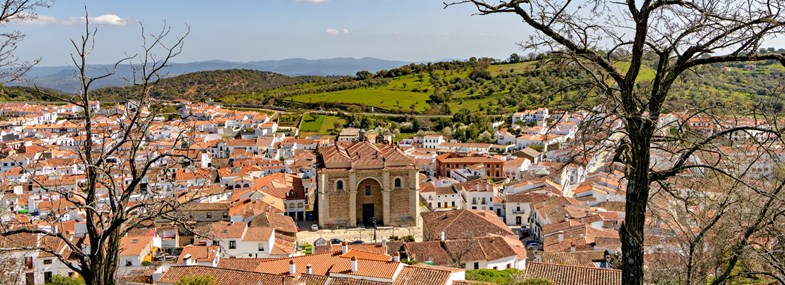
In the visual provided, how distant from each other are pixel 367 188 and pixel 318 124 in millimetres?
42136

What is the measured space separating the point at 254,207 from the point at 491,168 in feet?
72.3

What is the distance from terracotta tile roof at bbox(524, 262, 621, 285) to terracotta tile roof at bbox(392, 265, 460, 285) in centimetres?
189

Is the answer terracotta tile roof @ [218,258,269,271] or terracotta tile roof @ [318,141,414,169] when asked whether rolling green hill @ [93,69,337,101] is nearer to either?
terracotta tile roof @ [318,141,414,169]

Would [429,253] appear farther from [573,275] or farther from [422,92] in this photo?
[422,92]

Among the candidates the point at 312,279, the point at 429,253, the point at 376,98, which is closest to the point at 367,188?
the point at 429,253

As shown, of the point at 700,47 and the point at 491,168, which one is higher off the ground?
the point at 700,47

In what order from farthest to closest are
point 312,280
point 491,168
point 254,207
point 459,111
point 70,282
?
point 459,111 → point 491,168 → point 254,207 → point 70,282 → point 312,280

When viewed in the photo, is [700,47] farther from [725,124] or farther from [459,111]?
[459,111]

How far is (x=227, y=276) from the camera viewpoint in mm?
14797

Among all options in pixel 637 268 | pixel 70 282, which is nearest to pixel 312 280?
pixel 70 282

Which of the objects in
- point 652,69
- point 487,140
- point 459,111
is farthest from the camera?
point 459,111

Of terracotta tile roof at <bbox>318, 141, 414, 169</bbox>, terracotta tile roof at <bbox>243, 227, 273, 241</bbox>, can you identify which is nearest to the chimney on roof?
terracotta tile roof at <bbox>243, 227, 273, 241</bbox>

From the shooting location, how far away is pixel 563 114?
13.0 ft

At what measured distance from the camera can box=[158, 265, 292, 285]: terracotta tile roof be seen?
14.1 m
